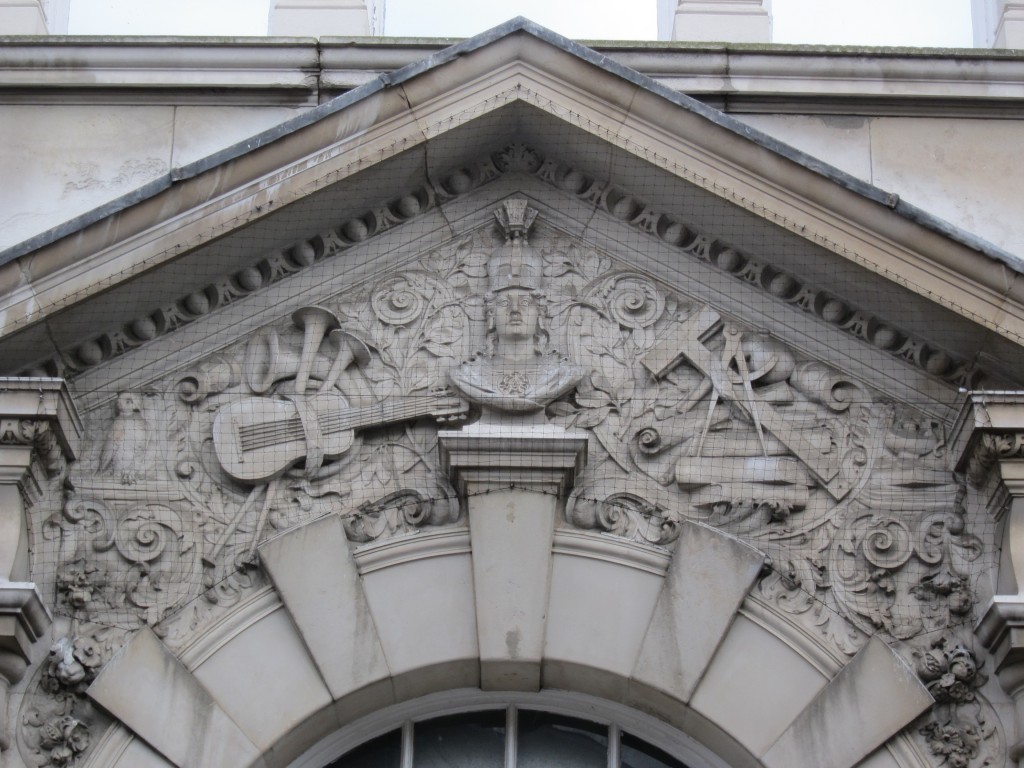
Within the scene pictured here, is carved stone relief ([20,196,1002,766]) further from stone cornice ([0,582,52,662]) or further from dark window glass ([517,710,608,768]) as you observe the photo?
dark window glass ([517,710,608,768])

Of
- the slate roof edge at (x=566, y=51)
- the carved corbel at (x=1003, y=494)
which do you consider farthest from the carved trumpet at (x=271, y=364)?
the carved corbel at (x=1003, y=494)

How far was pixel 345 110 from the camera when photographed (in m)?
8.29

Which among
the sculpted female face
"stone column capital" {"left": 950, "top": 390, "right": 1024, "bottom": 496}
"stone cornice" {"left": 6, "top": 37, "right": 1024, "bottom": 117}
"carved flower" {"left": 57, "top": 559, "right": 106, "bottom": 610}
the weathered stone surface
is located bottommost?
the weathered stone surface

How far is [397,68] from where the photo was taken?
31.3 ft

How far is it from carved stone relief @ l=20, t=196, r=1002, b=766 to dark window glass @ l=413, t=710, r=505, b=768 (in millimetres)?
911

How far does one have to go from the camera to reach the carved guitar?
322 inches

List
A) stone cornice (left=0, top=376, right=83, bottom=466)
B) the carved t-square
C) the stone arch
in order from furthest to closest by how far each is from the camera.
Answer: the carved t-square
stone cornice (left=0, top=376, right=83, bottom=466)
the stone arch

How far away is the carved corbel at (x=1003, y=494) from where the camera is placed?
297 inches

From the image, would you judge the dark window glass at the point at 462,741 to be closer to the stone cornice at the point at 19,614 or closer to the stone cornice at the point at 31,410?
the stone cornice at the point at 19,614

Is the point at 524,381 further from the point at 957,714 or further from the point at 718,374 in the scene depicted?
the point at 957,714

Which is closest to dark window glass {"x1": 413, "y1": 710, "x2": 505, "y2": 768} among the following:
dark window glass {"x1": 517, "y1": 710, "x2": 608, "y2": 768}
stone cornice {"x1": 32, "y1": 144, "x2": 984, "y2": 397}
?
dark window glass {"x1": 517, "y1": 710, "x2": 608, "y2": 768}

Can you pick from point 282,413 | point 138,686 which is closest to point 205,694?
point 138,686

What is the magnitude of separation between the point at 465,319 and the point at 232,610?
1776 millimetres

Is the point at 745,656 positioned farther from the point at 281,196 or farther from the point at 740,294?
the point at 281,196
